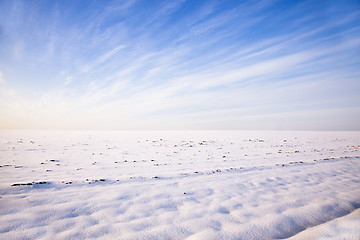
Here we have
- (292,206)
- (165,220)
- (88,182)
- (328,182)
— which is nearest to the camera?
(165,220)

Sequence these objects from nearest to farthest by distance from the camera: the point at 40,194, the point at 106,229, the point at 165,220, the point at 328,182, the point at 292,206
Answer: the point at 106,229, the point at 165,220, the point at 292,206, the point at 40,194, the point at 328,182

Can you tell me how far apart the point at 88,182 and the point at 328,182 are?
30.4ft

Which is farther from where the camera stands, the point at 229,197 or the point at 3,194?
the point at 229,197

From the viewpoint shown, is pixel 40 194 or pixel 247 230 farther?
pixel 40 194

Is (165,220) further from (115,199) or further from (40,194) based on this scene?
(40,194)

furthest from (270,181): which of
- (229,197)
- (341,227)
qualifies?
(341,227)

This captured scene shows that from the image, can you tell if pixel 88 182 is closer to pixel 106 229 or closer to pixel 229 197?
pixel 106 229

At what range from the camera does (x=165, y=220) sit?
3.92 m

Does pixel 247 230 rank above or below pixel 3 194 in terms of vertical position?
below

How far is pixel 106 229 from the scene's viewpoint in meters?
3.57

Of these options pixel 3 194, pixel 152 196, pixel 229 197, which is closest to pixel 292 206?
pixel 229 197

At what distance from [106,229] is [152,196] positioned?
5.67ft

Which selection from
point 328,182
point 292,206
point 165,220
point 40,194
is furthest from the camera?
point 328,182

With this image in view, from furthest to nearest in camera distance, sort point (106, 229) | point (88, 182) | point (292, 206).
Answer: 1. point (88, 182)
2. point (292, 206)
3. point (106, 229)
